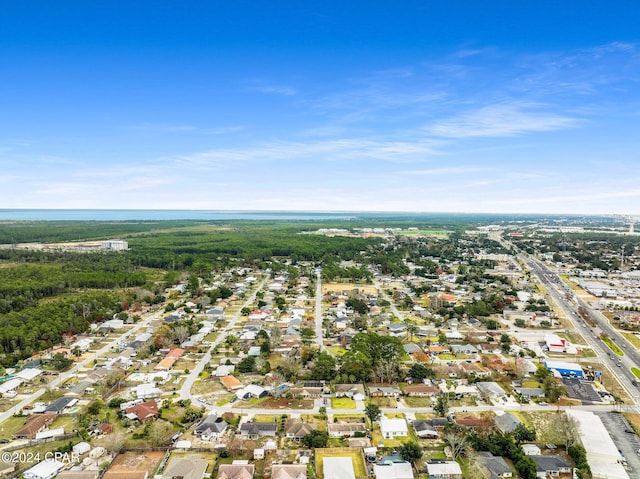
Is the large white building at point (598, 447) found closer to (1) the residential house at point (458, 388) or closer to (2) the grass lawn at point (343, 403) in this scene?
(1) the residential house at point (458, 388)

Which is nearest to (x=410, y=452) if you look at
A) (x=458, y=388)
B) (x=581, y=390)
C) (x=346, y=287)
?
(x=458, y=388)

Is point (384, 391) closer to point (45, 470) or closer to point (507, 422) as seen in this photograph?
point (507, 422)

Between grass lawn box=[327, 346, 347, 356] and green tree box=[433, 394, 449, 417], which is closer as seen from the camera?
green tree box=[433, 394, 449, 417]

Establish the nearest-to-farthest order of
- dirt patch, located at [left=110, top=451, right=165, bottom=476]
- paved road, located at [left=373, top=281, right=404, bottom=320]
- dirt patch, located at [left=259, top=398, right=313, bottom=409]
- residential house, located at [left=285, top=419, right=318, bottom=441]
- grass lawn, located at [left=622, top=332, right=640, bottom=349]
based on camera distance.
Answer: dirt patch, located at [left=110, top=451, right=165, bottom=476] → residential house, located at [left=285, top=419, right=318, bottom=441] → dirt patch, located at [left=259, top=398, right=313, bottom=409] → grass lawn, located at [left=622, top=332, right=640, bottom=349] → paved road, located at [left=373, top=281, right=404, bottom=320]

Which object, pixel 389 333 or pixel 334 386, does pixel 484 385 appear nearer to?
pixel 334 386

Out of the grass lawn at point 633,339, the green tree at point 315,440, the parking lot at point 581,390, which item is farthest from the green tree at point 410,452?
the grass lawn at point 633,339

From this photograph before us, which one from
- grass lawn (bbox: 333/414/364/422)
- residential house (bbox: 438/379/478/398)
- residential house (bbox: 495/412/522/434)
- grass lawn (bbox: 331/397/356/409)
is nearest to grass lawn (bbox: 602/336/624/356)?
residential house (bbox: 438/379/478/398)

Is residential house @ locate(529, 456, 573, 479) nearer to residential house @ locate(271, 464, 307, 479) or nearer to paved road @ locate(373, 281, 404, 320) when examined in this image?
residential house @ locate(271, 464, 307, 479)
